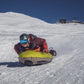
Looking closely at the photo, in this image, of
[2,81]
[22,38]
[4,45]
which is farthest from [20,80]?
[4,45]

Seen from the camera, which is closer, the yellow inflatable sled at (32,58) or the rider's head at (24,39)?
the yellow inflatable sled at (32,58)

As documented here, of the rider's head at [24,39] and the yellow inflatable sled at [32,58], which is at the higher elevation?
the rider's head at [24,39]

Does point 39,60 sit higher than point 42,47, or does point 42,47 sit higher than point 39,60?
point 42,47

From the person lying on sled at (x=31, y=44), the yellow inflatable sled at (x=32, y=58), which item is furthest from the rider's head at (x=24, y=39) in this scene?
the yellow inflatable sled at (x=32, y=58)

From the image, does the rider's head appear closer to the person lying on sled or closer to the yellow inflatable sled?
the person lying on sled

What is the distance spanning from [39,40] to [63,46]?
3.36m

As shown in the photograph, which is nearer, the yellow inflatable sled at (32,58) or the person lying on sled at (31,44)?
the yellow inflatable sled at (32,58)

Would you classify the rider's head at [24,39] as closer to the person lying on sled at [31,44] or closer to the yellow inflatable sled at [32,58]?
the person lying on sled at [31,44]

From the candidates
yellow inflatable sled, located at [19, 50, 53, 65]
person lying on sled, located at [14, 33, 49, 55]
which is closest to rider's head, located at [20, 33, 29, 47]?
person lying on sled, located at [14, 33, 49, 55]

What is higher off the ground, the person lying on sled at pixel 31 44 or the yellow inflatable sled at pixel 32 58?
the person lying on sled at pixel 31 44

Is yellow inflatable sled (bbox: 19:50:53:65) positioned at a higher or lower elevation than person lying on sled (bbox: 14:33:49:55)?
lower

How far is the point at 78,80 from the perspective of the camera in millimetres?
2684

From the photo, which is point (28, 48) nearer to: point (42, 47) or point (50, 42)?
point (42, 47)

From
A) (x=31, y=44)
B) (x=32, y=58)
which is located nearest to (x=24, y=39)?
(x=31, y=44)
